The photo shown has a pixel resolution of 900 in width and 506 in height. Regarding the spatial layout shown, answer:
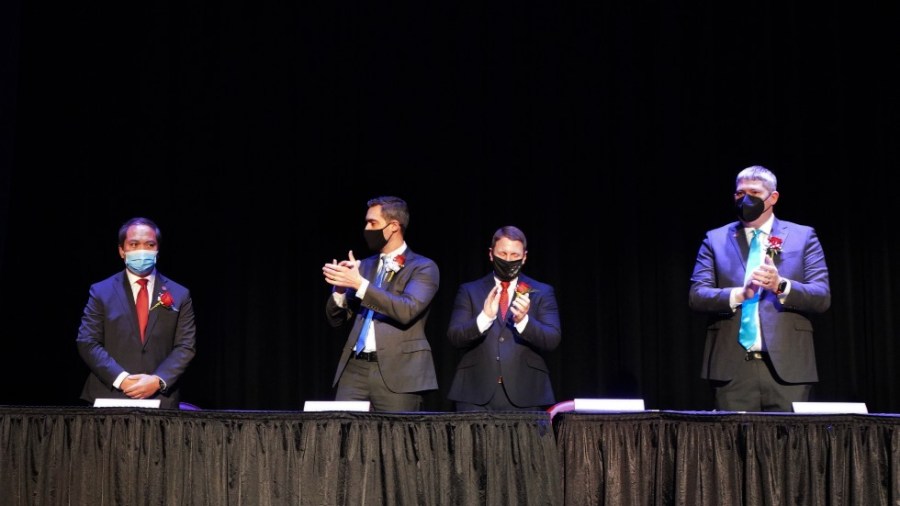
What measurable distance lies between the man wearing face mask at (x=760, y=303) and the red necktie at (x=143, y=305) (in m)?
2.71

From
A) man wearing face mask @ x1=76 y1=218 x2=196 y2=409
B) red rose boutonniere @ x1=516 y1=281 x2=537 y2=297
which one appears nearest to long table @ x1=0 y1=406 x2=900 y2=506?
red rose boutonniere @ x1=516 y1=281 x2=537 y2=297

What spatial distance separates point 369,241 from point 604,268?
2243 millimetres

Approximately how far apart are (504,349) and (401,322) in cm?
58

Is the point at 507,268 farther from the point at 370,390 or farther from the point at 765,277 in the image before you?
the point at 765,277

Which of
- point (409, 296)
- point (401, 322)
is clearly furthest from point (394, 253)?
point (401, 322)

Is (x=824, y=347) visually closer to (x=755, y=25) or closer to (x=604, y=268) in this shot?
(x=604, y=268)

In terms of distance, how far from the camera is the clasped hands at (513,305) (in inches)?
172

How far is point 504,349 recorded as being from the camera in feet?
15.4

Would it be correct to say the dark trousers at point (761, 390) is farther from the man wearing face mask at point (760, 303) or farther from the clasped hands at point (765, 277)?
the clasped hands at point (765, 277)

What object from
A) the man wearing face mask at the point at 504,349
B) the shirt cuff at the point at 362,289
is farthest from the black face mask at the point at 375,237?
the man wearing face mask at the point at 504,349

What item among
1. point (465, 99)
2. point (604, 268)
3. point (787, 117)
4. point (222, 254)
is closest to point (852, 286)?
point (787, 117)

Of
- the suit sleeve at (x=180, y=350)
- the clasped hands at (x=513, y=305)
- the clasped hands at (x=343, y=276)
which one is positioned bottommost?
the suit sleeve at (x=180, y=350)

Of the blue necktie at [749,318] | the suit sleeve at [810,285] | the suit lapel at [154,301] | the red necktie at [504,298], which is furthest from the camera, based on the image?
the suit lapel at [154,301]

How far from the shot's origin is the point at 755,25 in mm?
6195
